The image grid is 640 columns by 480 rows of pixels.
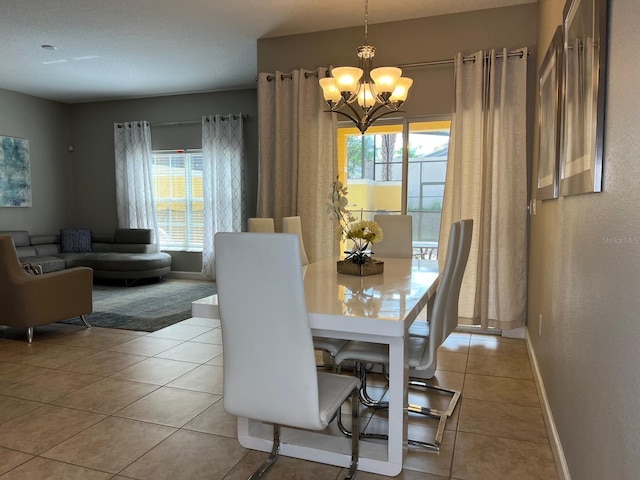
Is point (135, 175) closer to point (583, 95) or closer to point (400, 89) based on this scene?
point (400, 89)

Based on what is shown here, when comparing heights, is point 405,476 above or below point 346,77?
below

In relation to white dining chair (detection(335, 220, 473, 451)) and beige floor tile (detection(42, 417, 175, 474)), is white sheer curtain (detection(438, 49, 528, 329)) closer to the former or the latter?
white dining chair (detection(335, 220, 473, 451))

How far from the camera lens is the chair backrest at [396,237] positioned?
3775 mm

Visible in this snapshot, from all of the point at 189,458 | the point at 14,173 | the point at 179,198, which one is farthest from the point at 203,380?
the point at 14,173

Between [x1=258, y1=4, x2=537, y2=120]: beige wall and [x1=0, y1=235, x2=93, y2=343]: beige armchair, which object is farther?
[x1=258, y1=4, x2=537, y2=120]: beige wall

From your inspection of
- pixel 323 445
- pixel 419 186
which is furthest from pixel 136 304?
pixel 323 445

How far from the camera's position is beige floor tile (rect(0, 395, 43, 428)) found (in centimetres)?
261

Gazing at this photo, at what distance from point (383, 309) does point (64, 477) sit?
1590 millimetres

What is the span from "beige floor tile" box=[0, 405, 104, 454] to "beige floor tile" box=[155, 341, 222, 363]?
0.98 metres

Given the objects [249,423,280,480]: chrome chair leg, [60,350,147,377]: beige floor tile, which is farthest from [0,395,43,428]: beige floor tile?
[249,423,280,480]: chrome chair leg

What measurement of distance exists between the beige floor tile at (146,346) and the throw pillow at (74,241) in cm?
406

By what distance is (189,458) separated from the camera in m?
2.17

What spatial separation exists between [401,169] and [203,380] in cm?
274

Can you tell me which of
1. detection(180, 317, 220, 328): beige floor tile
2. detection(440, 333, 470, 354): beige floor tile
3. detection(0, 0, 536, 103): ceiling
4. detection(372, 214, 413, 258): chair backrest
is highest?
detection(0, 0, 536, 103): ceiling
